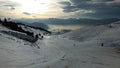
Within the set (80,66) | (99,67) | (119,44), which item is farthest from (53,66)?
(119,44)

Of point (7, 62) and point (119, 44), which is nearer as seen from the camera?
point (7, 62)

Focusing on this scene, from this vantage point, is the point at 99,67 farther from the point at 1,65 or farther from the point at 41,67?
the point at 1,65

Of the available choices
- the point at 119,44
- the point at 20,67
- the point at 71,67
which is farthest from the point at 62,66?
the point at 119,44

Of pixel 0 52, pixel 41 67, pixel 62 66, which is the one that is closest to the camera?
pixel 41 67

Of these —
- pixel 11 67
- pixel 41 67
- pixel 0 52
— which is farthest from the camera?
pixel 0 52

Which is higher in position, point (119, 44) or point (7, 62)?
point (7, 62)

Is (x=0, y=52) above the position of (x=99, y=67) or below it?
above

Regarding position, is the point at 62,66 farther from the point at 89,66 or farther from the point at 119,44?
the point at 119,44

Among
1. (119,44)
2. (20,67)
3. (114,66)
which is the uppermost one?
(20,67)

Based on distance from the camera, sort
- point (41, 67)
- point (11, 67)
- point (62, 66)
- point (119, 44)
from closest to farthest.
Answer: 1. point (11, 67)
2. point (41, 67)
3. point (62, 66)
4. point (119, 44)
